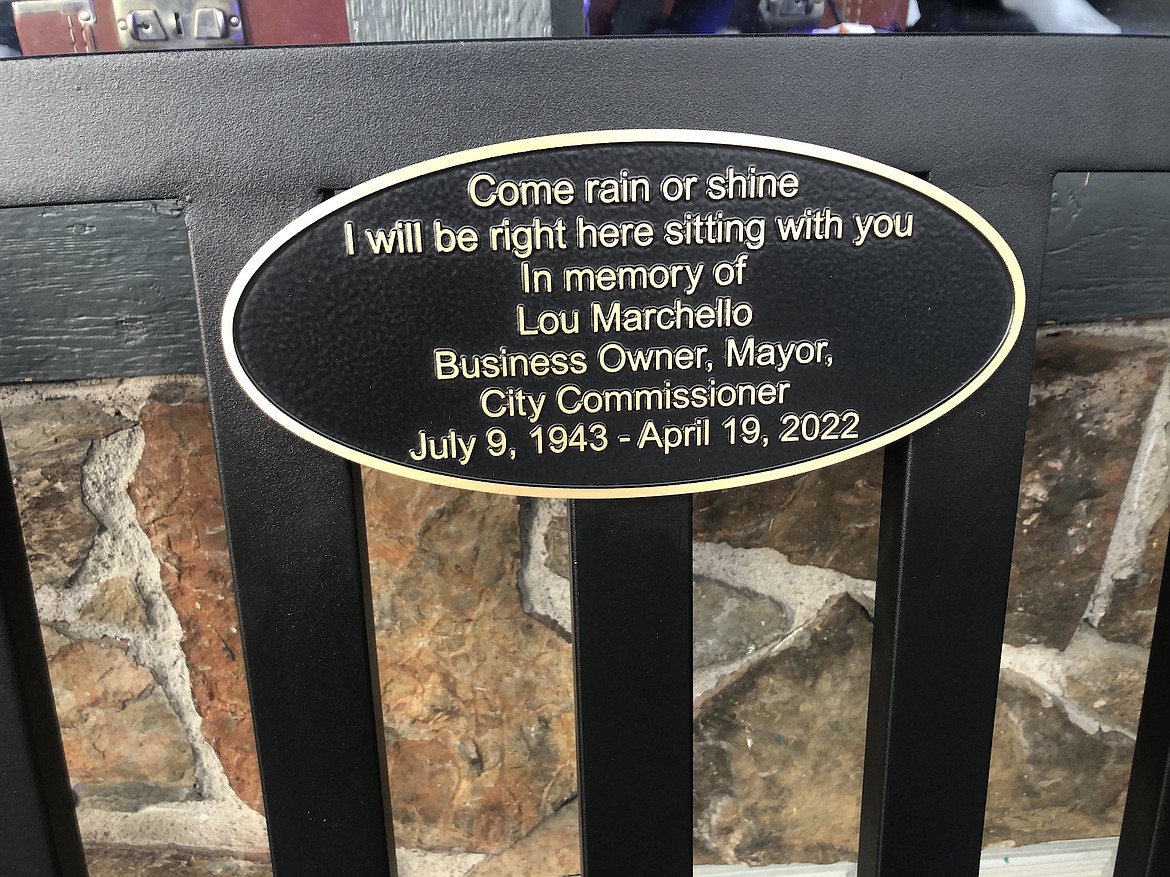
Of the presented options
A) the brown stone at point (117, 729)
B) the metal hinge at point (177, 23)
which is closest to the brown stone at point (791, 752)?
the brown stone at point (117, 729)


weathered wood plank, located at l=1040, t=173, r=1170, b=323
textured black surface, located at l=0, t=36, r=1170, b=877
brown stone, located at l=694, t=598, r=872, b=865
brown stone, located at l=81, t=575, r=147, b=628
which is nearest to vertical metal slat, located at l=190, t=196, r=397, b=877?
textured black surface, located at l=0, t=36, r=1170, b=877

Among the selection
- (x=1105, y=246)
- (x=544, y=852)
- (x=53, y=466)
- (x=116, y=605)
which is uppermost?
(x=1105, y=246)

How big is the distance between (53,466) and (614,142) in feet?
1.61

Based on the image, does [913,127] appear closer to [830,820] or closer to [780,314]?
[780,314]

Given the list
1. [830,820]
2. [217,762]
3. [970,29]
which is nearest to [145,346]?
[217,762]

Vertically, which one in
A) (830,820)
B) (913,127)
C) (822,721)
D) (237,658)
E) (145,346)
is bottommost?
(830,820)

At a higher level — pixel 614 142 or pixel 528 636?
pixel 614 142

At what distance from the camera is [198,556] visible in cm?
64

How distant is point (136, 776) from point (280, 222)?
54cm

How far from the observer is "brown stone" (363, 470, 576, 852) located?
2.12 feet

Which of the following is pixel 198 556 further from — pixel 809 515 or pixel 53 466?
pixel 809 515

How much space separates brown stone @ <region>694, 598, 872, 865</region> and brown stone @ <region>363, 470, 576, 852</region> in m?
0.14

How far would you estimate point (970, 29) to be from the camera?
1.72ft

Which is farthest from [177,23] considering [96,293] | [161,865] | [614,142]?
[161,865]
